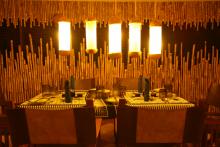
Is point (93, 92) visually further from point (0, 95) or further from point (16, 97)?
point (16, 97)

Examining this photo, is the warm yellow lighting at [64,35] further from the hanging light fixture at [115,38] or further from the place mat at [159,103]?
the place mat at [159,103]

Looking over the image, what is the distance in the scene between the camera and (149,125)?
187 centimetres

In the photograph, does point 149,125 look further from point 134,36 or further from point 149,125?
point 134,36

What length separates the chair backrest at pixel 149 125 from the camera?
72.4 inches

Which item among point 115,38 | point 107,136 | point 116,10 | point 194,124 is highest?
point 116,10

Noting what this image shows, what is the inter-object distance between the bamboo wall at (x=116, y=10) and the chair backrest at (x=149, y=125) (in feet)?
8.77

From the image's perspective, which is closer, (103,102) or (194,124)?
(194,124)

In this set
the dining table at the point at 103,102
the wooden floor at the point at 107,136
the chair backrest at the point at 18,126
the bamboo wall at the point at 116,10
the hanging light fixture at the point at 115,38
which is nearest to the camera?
the chair backrest at the point at 18,126

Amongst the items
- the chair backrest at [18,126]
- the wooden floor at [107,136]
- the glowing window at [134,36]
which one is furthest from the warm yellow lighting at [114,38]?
the wooden floor at [107,136]

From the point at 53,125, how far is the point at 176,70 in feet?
9.81

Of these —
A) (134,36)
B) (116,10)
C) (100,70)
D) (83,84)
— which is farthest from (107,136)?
(116,10)

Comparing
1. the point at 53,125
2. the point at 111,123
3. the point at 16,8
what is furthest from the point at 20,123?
the point at 16,8

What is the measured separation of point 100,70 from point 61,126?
254cm

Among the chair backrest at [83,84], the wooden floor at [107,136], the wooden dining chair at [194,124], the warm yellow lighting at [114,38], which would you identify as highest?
the warm yellow lighting at [114,38]
